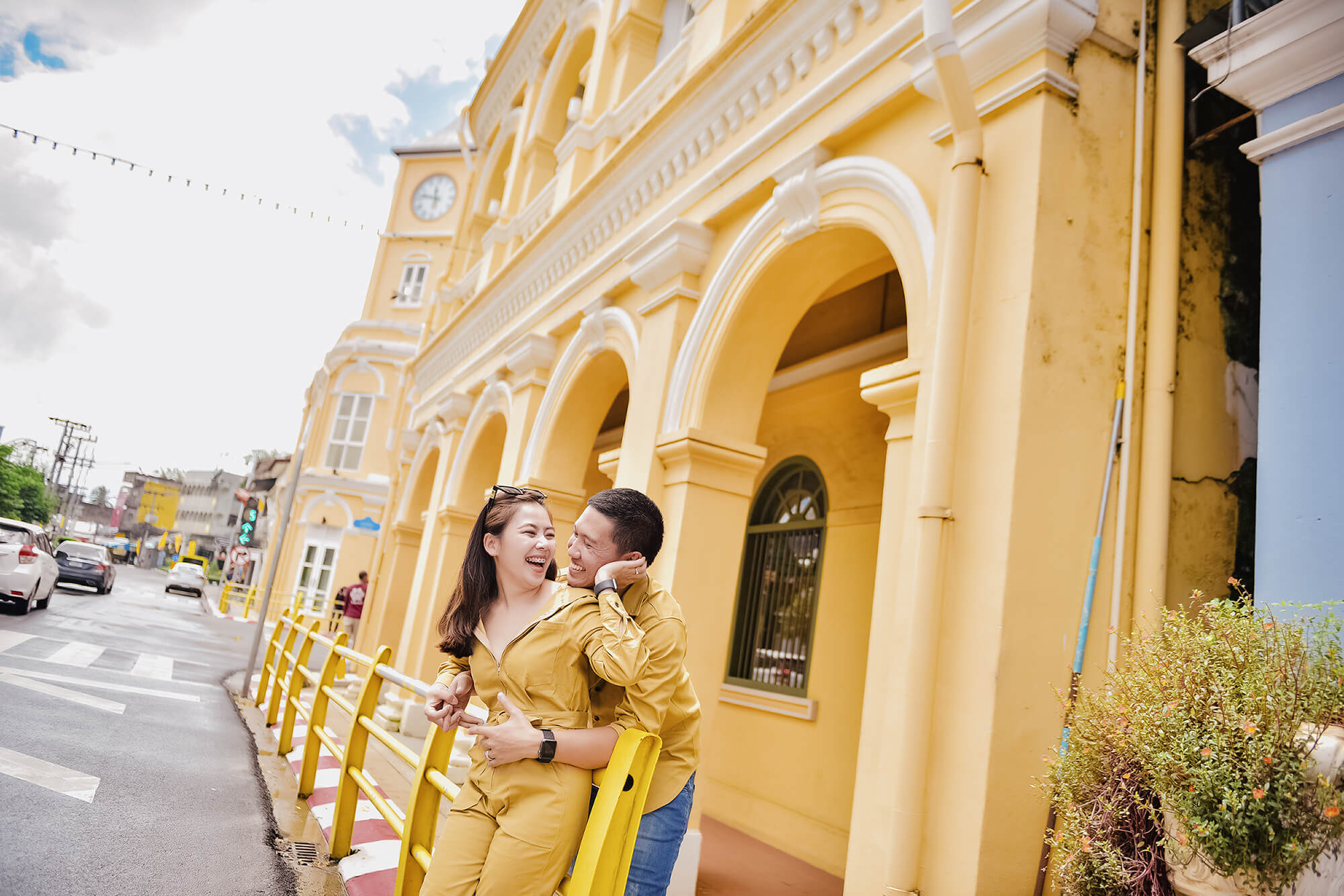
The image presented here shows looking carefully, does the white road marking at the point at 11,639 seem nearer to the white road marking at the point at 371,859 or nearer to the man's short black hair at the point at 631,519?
the white road marking at the point at 371,859

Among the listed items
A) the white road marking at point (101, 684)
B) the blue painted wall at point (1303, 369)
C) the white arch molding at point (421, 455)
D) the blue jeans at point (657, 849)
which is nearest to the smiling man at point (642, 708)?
the blue jeans at point (657, 849)

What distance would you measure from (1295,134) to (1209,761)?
2.35 metres

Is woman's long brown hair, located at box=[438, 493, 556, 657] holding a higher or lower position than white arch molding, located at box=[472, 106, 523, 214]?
lower

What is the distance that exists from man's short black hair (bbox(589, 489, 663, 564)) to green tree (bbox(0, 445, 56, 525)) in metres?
47.4

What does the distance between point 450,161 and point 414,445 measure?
13.8m

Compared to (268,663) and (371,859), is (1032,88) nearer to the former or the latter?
(371,859)

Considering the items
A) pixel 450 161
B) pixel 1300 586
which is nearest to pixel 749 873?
pixel 1300 586

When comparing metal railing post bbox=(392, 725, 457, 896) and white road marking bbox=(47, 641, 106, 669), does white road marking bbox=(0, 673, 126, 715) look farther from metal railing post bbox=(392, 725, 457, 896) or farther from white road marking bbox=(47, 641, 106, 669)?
metal railing post bbox=(392, 725, 457, 896)

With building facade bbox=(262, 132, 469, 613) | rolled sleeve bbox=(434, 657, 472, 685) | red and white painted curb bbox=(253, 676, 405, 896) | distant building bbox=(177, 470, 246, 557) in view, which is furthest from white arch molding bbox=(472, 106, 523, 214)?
distant building bbox=(177, 470, 246, 557)

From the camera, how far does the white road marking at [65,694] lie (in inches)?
265

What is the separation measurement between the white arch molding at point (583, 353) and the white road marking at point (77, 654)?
5.17 metres

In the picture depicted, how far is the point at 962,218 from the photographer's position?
345 centimetres

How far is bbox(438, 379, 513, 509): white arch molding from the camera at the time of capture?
A: 897 centimetres

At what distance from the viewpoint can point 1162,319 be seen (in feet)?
10.8
